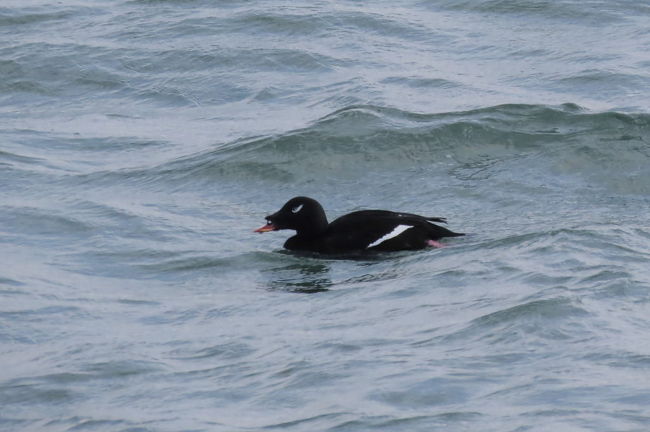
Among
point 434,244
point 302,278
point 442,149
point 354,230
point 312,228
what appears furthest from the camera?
point 442,149

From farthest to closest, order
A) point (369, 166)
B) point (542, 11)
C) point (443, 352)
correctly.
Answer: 1. point (542, 11)
2. point (369, 166)
3. point (443, 352)

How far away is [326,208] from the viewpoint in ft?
40.3

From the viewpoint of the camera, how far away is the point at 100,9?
20078mm

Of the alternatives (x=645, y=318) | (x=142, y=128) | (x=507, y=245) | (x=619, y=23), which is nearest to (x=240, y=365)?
(x=645, y=318)

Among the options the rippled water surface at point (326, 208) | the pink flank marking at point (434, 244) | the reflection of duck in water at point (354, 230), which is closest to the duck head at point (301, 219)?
the reflection of duck in water at point (354, 230)

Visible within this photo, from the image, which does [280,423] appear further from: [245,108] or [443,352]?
[245,108]

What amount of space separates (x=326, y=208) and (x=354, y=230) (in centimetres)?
157

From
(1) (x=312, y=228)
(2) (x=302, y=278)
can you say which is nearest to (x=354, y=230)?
(1) (x=312, y=228)

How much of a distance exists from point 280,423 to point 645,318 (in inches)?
91.1

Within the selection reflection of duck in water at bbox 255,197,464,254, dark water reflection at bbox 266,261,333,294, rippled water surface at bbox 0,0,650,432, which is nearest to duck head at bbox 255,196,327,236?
reflection of duck in water at bbox 255,197,464,254

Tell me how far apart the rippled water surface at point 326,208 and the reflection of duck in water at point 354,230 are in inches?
5.1

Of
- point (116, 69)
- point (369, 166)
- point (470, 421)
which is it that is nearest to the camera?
point (470, 421)

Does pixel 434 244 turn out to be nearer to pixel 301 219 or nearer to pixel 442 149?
pixel 301 219

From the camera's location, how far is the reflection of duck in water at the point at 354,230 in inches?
416
